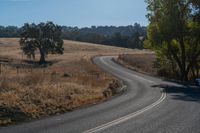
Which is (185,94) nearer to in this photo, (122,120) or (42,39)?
(122,120)

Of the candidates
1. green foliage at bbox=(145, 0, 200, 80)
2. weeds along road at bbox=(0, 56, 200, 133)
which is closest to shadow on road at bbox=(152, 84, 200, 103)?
weeds along road at bbox=(0, 56, 200, 133)

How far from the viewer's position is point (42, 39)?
93438mm

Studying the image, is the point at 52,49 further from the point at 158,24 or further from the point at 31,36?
the point at 158,24

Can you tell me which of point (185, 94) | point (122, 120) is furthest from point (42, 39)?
point (122, 120)

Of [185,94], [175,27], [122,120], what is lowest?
[185,94]

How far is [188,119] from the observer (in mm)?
17438

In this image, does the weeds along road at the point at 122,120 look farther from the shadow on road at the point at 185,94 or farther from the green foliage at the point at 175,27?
the green foliage at the point at 175,27

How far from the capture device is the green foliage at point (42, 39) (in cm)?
9225

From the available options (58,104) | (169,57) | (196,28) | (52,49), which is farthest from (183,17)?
(52,49)

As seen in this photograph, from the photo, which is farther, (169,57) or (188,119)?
(169,57)

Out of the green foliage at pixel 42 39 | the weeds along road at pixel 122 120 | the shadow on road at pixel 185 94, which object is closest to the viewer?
the weeds along road at pixel 122 120

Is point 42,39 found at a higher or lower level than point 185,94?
higher

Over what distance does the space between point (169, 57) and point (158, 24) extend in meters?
7.05

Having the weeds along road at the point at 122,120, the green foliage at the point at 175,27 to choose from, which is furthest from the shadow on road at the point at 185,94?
the green foliage at the point at 175,27
